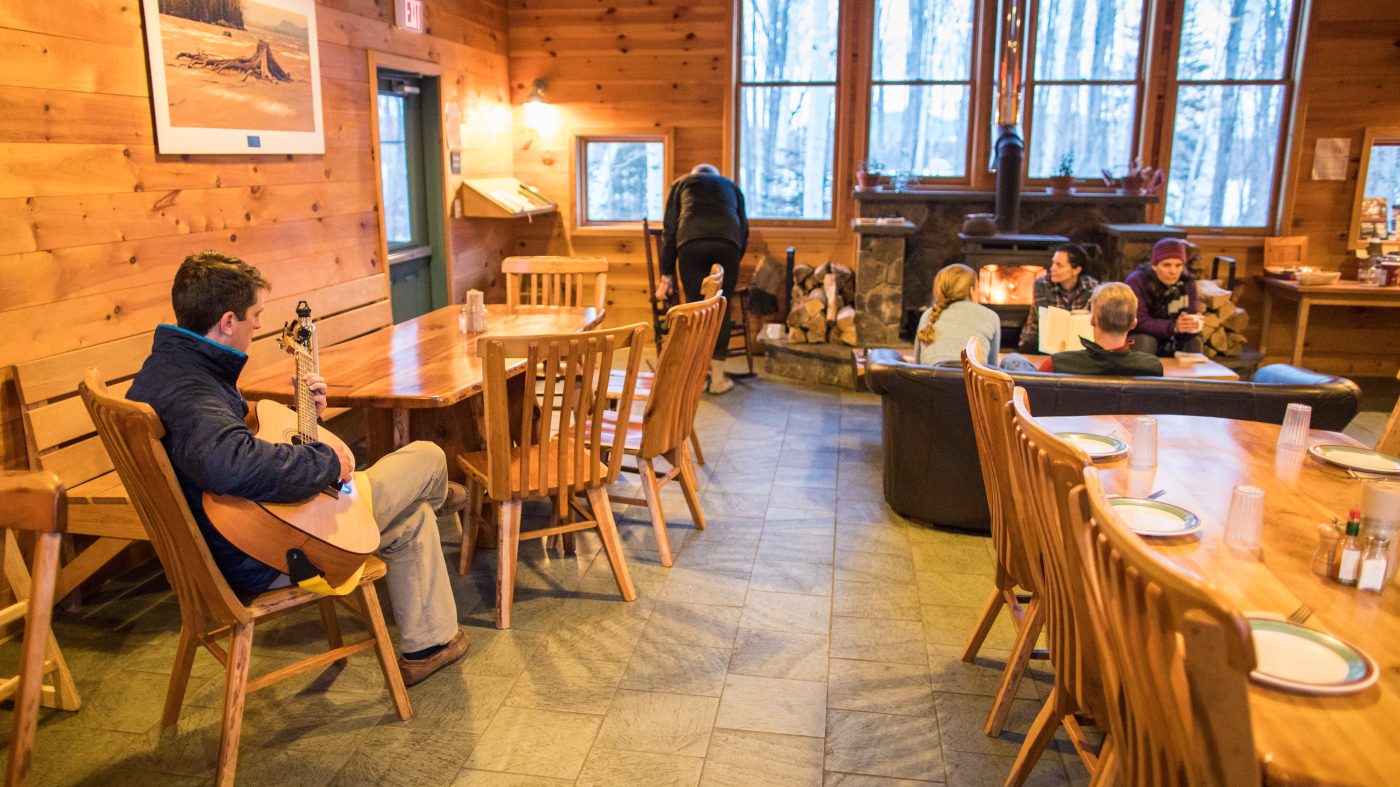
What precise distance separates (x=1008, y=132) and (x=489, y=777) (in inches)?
210

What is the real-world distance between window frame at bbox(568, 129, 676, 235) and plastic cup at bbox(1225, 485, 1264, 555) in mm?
5448

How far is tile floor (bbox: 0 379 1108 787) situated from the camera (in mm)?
2340

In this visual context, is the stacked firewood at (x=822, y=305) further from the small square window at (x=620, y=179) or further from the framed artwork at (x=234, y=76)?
the framed artwork at (x=234, y=76)

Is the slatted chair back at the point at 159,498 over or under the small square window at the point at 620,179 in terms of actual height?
under

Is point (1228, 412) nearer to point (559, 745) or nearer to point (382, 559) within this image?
point (559, 745)

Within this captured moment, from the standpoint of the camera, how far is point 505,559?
3016 mm

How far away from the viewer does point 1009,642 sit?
9.59 feet

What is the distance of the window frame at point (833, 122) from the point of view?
6.65 m

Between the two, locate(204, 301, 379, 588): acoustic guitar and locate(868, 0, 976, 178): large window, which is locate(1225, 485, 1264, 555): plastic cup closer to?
locate(204, 301, 379, 588): acoustic guitar

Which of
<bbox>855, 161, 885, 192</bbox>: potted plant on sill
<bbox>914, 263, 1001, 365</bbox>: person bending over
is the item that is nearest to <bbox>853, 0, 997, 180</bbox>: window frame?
<bbox>855, 161, 885, 192</bbox>: potted plant on sill

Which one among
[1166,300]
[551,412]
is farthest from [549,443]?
[1166,300]

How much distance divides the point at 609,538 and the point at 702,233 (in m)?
2.89

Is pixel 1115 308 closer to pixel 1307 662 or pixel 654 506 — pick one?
pixel 654 506

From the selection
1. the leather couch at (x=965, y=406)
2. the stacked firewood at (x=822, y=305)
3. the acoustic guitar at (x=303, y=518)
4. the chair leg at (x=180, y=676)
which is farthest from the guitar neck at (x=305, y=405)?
the stacked firewood at (x=822, y=305)
